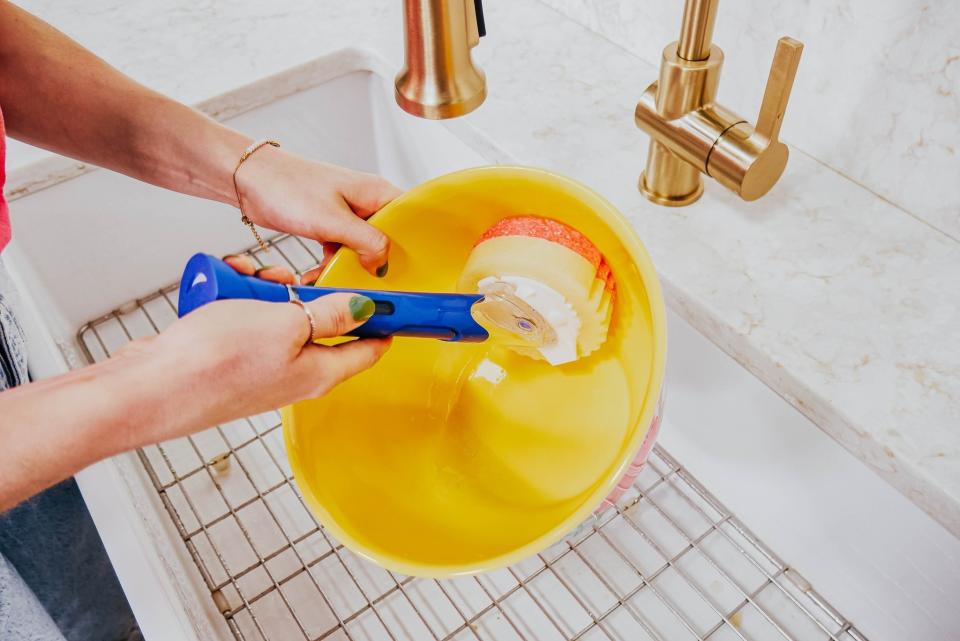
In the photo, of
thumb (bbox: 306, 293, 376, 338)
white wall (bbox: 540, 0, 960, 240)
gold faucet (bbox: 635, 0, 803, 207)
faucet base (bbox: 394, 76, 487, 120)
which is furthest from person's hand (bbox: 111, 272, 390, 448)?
white wall (bbox: 540, 0, 960, 240)

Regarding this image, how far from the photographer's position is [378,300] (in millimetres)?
529

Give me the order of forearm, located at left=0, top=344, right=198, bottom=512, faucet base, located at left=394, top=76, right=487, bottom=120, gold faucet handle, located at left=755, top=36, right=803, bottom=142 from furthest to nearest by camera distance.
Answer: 1. faucet base, located at left=394, top=76, right=487, bottom=120
2. gold faucet handle, located at left=755, top=36, right=803, bottom=142
3. forearm, located at left=0, top=344, right=198, bottom=512

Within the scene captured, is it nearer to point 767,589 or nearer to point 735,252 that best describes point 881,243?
point 735,252

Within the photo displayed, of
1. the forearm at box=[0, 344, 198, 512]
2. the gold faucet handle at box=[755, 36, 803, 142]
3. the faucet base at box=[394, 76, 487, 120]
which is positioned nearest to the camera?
the forearm at box=[0, 344, 198, 512]

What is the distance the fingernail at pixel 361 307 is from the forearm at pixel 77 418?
12cm

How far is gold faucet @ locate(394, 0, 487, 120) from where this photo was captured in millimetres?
585

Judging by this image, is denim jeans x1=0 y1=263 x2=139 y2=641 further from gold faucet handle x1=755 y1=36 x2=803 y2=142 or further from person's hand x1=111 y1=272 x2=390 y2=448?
gold faucet handle x1=755 y1=36 x2=803 y2=142

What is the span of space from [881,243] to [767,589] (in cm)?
33

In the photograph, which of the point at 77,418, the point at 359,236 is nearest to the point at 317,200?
the point at 359,236

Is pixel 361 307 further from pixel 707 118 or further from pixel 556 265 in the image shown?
pixel 707 118

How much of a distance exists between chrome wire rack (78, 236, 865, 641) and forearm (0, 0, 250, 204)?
0.31 metres

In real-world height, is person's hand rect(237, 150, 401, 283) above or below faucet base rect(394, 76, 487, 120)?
below

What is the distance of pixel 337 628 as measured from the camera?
668mm

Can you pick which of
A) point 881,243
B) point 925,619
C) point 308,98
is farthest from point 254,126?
point 925,619
